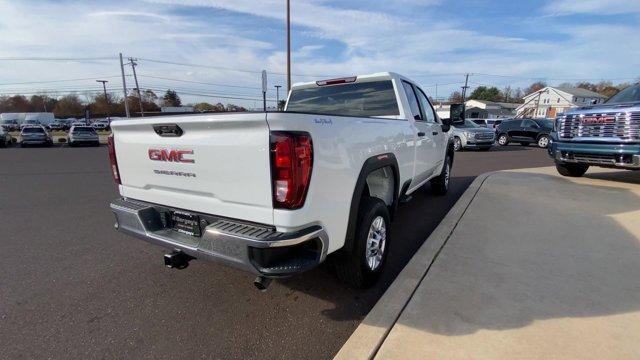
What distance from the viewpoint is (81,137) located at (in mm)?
22906

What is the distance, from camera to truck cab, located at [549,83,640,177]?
655 cm

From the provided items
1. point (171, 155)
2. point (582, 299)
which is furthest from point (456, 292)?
point (171, 155)

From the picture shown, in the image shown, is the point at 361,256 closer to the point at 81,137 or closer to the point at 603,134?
the point at 603,134

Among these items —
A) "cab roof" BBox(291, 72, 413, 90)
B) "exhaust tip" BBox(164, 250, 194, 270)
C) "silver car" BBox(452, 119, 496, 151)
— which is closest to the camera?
"exhaust tip" BBox(164, 250, 194, 270)

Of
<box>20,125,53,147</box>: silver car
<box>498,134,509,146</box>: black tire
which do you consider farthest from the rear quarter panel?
<box>20,125,53,147</box>: silver car

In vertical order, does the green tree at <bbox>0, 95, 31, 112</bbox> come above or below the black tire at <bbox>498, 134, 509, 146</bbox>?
above

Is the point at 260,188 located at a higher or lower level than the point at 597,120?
lower

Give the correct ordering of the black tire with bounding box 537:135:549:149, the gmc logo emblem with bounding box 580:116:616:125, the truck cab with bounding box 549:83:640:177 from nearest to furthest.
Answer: the truck cab with bounding box 549:83:640:177
the gmc logo emblem with bounding box 580:116:616:125
the black tire with bounding box 537:135:549:149

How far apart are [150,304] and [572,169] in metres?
9.34

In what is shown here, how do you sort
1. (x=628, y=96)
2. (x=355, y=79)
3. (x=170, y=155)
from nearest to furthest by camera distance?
(x=170, y=155), (x=355, y=79), (x=628, y=96)

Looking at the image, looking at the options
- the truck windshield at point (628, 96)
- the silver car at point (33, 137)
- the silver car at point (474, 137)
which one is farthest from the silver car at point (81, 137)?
the truck windshield at point (628, 96)

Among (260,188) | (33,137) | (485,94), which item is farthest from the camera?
(485,94)

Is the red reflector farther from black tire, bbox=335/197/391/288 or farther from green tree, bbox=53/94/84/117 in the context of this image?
green tree, bbox=53/94/84/117

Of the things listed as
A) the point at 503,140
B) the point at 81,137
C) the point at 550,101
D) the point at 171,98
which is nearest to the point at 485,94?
the point at 550,101
